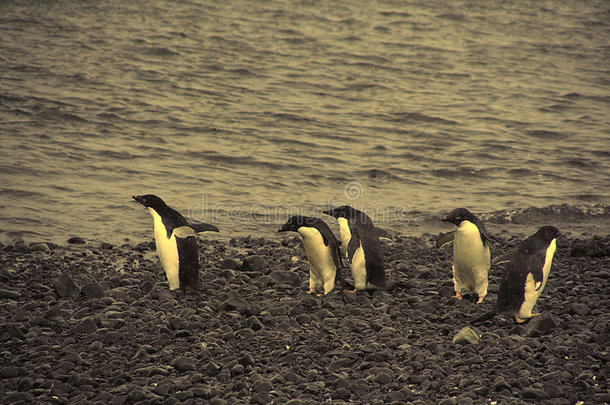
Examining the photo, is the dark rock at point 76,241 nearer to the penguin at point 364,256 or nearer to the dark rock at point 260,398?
the penguin at point 364,256

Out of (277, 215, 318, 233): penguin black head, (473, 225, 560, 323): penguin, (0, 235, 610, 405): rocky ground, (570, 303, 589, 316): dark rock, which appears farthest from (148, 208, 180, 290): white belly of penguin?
(570, 303, 589, 316): dark rock

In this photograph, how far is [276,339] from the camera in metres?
4.78

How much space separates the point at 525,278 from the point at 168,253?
2954 millimetres

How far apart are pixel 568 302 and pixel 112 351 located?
3.63 meters

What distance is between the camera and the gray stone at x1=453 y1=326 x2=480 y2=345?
4727mm

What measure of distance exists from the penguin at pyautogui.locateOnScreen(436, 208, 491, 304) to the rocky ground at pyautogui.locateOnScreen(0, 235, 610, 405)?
140mm

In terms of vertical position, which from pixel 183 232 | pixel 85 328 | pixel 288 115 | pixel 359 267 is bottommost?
pixel 85 328

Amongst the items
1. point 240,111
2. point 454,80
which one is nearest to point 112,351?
point 240,111

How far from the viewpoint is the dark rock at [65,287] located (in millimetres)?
5410

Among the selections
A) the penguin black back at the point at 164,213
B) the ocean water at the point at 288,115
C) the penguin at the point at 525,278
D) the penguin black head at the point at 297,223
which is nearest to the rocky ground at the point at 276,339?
the penguin at the point at 525,278

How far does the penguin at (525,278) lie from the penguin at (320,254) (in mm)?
1372

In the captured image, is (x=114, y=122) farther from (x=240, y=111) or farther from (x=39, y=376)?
(x=39, y=376)

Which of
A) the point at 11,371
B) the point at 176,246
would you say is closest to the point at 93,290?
the point at 176,246

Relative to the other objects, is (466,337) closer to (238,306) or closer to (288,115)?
(238,306)
